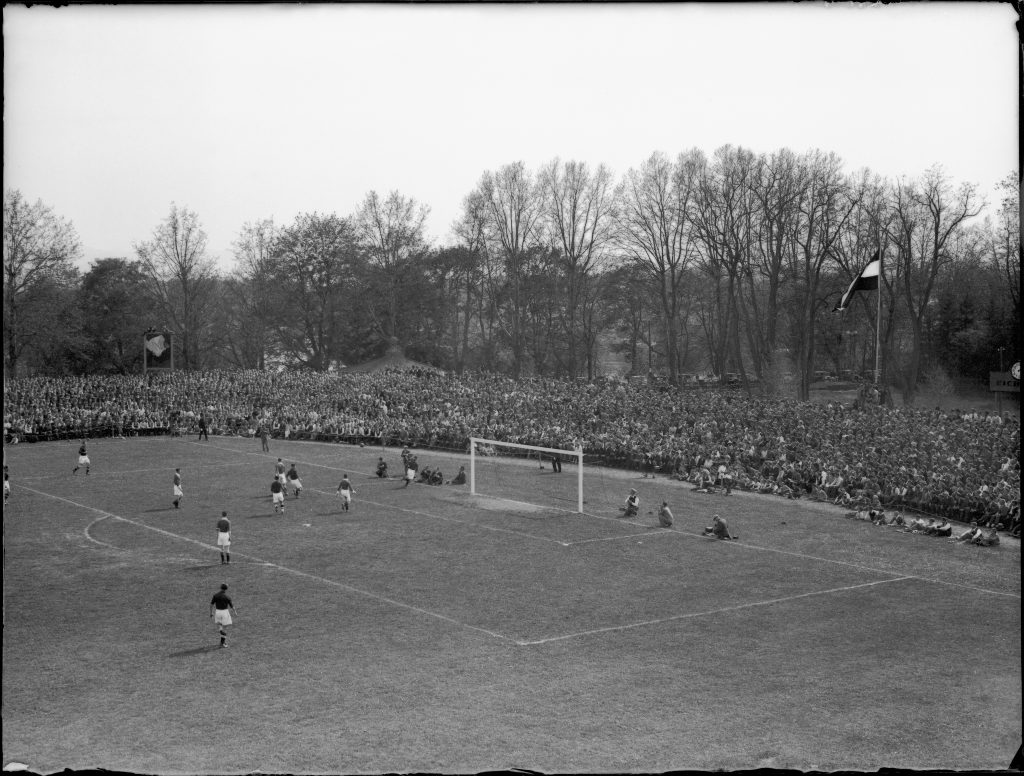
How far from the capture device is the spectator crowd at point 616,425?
107 ft

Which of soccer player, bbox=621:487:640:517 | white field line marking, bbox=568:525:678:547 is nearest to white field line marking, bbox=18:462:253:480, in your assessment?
soccer player, bbox=621:487:640:517

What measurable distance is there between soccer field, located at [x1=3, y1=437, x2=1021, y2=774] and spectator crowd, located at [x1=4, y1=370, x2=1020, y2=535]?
9.01 ft

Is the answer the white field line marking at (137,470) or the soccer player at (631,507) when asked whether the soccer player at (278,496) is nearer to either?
the white field line marking at (137,470)

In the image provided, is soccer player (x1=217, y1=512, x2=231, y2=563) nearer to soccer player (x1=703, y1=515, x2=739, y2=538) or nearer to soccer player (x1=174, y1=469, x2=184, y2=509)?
soccer player (x1=174, y1=469, x2=184, y2=509)

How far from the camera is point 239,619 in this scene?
2025 cm

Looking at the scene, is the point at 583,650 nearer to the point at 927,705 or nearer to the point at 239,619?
the point at 927,705

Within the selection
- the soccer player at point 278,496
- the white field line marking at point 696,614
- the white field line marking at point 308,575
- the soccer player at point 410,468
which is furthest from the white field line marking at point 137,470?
the white field line marking at point 696,614

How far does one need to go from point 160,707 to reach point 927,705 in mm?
11903

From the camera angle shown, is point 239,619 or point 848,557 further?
point 848,557

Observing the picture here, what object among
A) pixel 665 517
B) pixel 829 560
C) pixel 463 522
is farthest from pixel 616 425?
pixel 829 560

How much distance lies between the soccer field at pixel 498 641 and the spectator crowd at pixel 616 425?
9.01 feet

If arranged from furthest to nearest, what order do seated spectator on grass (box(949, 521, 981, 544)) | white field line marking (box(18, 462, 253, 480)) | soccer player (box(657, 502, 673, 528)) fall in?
white field line marking (box(18, 462, 253, 480)) → soccer player (box(657, 502, 673, 528)) → seated spectator on grass (box(949, 521, 981, 544))

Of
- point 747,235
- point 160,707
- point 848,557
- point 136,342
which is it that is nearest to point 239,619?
point 160,707

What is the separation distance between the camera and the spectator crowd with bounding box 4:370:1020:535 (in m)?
32.8
